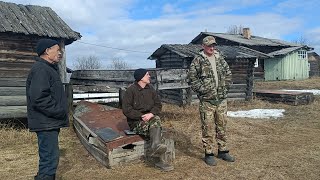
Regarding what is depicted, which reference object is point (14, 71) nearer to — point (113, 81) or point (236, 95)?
point (113, 81)

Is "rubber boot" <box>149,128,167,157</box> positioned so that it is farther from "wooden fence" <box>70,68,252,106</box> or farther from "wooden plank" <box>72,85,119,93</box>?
"wooden plank" <box>72,85,119,93</box>

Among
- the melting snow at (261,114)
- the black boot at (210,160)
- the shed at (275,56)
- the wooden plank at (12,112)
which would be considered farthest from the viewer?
the shed at (275,56)

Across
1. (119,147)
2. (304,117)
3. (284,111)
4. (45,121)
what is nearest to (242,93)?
(284,111)

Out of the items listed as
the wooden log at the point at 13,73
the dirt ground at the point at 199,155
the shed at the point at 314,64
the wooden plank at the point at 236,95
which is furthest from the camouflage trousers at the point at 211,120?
the shed at the point at 314,64

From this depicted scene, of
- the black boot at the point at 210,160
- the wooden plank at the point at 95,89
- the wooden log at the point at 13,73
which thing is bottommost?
the black boot at the point at 210,160

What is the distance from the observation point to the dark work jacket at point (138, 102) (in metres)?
5.64

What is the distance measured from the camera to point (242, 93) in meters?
17.0

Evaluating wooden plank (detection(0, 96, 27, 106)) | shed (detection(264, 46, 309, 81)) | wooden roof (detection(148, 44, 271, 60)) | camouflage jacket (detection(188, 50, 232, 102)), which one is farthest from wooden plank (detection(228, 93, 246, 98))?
shed (detection(264, 46, 309, 81))

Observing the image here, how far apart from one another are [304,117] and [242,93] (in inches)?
241

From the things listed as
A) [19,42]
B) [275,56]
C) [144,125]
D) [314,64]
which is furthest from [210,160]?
[314,64]

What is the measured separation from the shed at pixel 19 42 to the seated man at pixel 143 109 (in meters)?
4.63

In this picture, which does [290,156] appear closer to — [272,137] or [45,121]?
[272,137]

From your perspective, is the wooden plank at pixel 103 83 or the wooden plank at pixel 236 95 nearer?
the wooden plank at pixel 103 83

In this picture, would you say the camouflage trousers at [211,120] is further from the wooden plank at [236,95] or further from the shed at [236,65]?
the wooden plank at [236,95]
